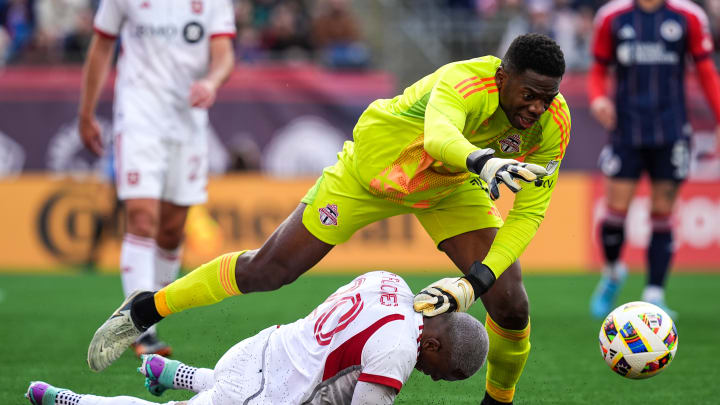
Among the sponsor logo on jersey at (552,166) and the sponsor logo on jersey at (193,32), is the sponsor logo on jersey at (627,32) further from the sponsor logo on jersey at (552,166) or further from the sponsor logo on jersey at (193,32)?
the sponsor logo on jersey at (552,166)

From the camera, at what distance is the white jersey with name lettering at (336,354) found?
4.22 metres

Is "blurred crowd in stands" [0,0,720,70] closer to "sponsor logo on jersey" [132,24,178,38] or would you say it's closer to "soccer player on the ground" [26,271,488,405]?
"sponsor logo on jersey" [132,24,178,38]

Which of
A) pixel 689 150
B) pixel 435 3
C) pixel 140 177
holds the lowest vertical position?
pixel 435 3

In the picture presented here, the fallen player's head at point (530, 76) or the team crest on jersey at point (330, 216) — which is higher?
the fallen player's head at point (530, 76)

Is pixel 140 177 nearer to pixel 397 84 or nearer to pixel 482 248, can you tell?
pixel 482 248

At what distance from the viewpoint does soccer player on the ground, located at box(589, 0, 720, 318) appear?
8719 mm

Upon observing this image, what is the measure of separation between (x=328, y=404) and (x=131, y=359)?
8.55 feet

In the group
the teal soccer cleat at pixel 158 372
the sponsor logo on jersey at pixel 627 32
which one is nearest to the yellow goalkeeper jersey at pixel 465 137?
the teal soccer cleat at pixel 158 372

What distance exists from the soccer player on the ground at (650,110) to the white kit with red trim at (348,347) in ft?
15.7

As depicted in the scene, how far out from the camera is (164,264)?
733 centimetres

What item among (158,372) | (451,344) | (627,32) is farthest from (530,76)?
(627,32)

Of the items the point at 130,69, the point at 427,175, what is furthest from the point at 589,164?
the point at 427,175

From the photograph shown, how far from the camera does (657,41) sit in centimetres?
879

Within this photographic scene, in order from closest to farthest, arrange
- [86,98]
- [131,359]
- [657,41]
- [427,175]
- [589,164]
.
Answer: [427,175], [131,359], [86,98], [657,41], [589,164]
